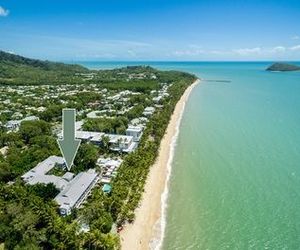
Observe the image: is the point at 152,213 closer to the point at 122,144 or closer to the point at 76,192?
the point at 76,192

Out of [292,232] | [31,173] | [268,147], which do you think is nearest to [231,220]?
[292,232]

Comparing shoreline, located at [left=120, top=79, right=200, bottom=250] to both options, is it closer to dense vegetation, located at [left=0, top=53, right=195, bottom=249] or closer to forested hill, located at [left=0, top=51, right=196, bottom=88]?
dense vegetation, located at [left=0, top=53, right=195, bottom=249]

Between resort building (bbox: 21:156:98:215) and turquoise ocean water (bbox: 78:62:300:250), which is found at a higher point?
resort building (bbox: 21:156:98:215)

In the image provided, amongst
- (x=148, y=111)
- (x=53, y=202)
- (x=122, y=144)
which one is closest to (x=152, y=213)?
(x=53, y=202)

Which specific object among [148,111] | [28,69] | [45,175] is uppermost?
[45,175]

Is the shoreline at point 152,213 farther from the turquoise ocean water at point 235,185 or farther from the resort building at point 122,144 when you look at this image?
the resort building at point 122,144

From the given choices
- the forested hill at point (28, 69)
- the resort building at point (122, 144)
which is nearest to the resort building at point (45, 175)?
the resort building at point (122, 144)

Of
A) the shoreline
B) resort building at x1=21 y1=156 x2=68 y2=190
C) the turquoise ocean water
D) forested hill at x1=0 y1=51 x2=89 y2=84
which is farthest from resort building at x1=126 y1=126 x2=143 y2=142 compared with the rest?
forested hill at x1=0 y1=51 x2=89 y2=84

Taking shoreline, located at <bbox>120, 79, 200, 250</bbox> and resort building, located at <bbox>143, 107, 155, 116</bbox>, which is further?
resort building, located at <bbox>143, 107, 155, 116</bbox>
